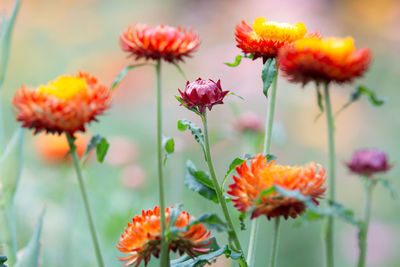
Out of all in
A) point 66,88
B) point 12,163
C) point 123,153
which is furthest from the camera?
point 123,153

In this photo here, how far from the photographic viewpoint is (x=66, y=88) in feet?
1.91

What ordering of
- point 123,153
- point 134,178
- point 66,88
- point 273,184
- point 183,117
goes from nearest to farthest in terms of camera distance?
point 273,184 → point 66,88 → point 134,178 → point 123,153 → point 183,117

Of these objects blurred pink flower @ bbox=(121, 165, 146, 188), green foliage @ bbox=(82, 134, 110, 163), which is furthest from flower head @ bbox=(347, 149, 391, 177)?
blurred pink flower @ bbox=(121, 165, 146, 188)

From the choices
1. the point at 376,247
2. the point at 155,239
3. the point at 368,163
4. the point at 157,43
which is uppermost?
the point at 157,43

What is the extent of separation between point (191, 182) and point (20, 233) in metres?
1.03

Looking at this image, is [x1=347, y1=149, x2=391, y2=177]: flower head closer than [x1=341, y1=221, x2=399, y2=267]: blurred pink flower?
Yes

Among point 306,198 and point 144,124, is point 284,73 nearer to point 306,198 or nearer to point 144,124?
point 306,198

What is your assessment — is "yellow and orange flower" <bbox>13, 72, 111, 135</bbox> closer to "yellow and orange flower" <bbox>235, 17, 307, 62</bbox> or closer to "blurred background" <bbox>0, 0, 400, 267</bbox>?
"yellow and orange flower" <bbox>235, 17, 307, 62</bbox>

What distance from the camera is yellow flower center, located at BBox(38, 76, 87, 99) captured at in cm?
57

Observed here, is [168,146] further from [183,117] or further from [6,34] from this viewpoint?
[183,117]

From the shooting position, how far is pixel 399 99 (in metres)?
2.11

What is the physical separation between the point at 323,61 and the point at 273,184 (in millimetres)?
144

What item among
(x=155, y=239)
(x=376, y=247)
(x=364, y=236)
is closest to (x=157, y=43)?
(x=155, y=239)

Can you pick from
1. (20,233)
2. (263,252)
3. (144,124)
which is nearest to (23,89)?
(20,233)
